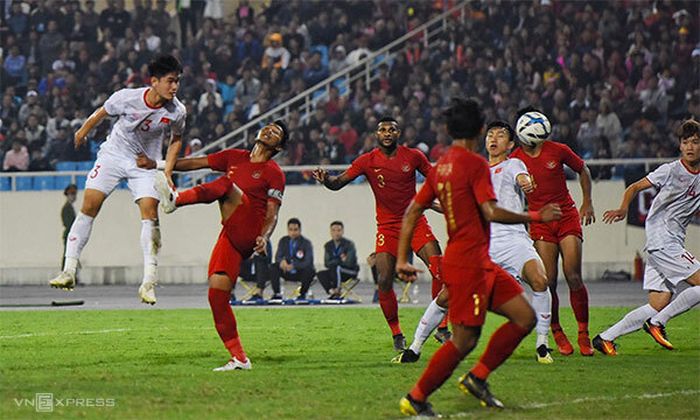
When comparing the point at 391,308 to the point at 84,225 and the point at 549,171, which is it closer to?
the point at 549,171

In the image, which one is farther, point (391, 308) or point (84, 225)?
point (391, 308)

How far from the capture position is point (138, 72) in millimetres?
33000

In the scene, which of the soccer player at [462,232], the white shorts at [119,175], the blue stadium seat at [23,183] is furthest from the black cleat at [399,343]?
the blue stadium seat at [23,183]

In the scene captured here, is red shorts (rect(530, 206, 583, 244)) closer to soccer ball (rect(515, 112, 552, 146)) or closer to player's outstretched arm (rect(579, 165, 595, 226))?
player's outstretched arm (rect(579, 165, 595, 226))

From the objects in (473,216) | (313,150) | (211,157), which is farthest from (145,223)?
(313,150)

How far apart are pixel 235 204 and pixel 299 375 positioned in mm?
1845

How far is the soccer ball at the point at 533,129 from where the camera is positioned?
1452 cm

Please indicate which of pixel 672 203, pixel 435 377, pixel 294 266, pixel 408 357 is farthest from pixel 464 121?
pixel 294 266

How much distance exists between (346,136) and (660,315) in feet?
51.7

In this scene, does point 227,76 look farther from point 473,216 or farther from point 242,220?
point 473,216

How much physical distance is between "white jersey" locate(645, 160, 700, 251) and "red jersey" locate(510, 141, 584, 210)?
942mm

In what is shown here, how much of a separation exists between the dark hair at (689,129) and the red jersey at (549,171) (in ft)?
3.74

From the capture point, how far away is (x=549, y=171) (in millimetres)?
14664

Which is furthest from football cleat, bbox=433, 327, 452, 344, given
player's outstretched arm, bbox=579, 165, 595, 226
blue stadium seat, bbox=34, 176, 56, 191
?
blue stadium seat, bbox=34, 176, 56, 191
